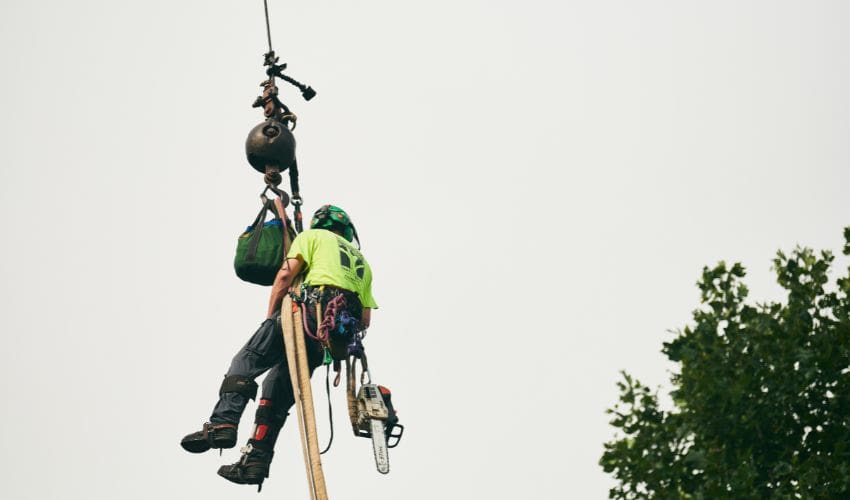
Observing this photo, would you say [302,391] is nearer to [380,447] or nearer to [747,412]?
[380,447]

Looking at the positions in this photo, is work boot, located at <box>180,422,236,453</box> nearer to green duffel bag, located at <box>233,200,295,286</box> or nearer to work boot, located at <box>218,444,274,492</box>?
work boot, located at <box>218,444,274,492</box>

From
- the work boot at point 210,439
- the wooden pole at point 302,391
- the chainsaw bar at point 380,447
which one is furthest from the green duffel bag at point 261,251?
the chainsaw bar at point 380,447

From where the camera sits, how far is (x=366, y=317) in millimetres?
10688

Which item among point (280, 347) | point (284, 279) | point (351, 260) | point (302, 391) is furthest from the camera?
point (351, 260)

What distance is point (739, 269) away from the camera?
41.3 ft

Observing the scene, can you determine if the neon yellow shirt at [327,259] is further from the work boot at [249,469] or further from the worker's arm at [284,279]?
the work boot at [249,469]

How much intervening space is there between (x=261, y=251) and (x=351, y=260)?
2.64 feet

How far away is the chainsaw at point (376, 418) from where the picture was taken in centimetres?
997

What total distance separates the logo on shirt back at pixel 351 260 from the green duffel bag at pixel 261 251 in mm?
513

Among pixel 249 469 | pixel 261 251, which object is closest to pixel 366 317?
pixel 261 251

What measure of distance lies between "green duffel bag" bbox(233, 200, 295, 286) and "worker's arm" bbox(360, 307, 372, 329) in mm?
879

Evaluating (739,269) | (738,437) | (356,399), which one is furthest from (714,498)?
(356,399)

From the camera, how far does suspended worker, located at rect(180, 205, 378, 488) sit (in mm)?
9906

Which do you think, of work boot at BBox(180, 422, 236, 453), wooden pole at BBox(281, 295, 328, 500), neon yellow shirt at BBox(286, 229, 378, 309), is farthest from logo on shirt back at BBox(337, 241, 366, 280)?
work boot at BBox(180, 422, 236, 453)
